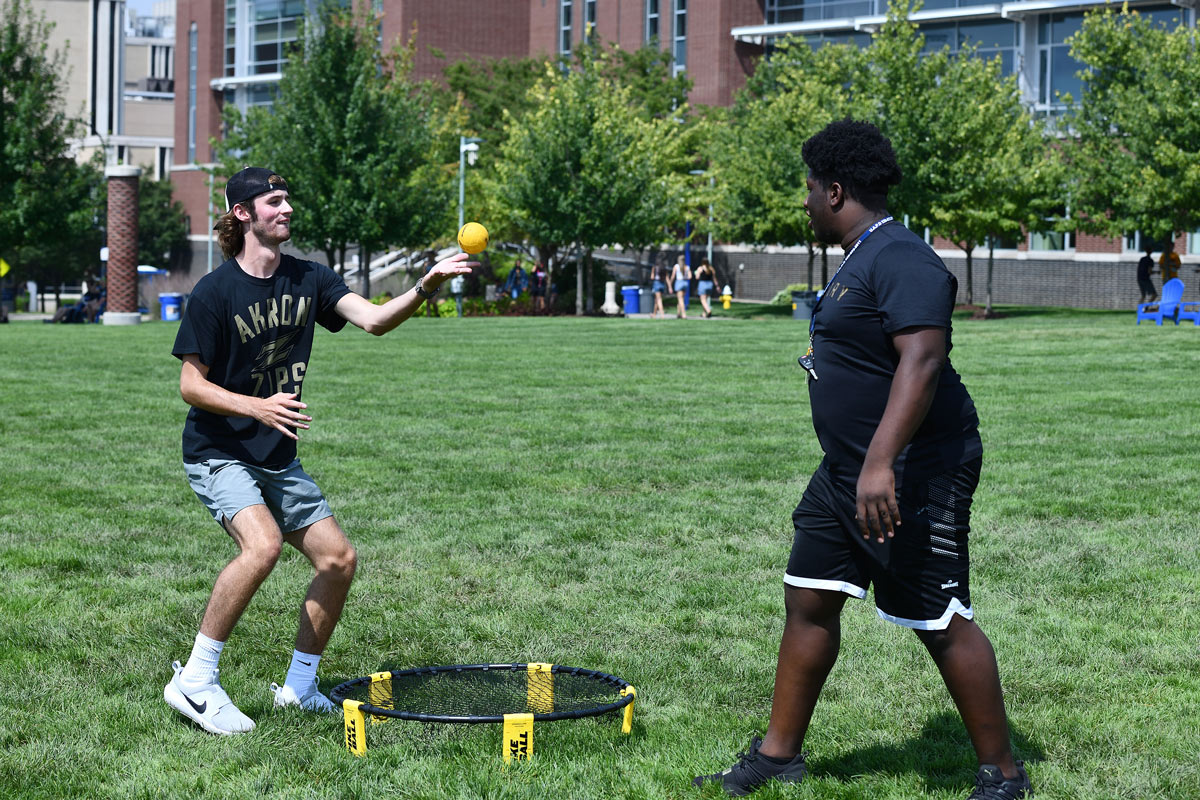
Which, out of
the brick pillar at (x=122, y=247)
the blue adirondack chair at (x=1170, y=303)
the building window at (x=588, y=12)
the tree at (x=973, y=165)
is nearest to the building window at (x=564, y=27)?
the building window at (x=588, y=12)

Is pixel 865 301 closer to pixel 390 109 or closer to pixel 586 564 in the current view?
pixel 586 564

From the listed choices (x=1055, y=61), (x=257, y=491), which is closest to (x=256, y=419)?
(x=257, y=491)

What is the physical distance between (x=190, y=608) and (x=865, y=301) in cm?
418

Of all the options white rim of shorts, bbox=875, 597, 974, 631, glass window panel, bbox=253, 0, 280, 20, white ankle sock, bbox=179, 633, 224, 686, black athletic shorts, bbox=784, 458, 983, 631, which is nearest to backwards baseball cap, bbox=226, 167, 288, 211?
white ankle sock, bbox=179, 633, 224, 686

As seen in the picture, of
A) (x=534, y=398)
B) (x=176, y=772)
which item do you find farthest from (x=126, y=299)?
(x=176, y=772)

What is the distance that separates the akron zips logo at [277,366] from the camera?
17.1 ft

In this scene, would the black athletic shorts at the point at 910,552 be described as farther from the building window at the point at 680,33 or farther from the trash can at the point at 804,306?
the building window at the point at 680,33

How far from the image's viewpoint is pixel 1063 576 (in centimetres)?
747

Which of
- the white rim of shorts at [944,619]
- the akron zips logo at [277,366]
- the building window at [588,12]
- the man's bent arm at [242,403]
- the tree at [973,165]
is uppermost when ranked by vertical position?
the building window at [588,12]

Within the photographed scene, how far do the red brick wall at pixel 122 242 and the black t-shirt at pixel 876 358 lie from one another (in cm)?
3698

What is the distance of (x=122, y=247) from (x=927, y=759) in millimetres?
37654

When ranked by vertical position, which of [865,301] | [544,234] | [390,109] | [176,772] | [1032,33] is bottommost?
[176,772]

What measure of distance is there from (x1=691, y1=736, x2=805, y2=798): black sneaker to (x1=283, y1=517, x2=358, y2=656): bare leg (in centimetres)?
169

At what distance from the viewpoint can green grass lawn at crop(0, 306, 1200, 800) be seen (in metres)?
4.73
